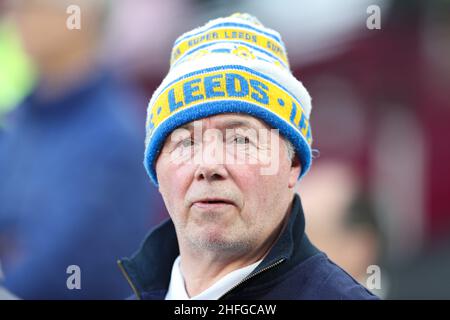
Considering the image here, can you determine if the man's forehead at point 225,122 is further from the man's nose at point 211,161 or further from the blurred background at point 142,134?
the blurred background at point 142,134

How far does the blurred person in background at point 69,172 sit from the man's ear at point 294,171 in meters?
0.73

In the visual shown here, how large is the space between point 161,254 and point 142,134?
0.76 m

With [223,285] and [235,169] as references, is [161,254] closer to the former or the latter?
[223,285]

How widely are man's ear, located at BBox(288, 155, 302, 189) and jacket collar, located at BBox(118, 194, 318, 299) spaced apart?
2.8 inches

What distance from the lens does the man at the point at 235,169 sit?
2137 millimetres

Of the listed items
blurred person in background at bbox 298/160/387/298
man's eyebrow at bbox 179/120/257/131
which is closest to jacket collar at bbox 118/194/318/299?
man's eyebrow at bbox 179/120/257/131

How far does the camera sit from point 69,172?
2877 mm

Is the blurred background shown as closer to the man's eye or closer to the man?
the man

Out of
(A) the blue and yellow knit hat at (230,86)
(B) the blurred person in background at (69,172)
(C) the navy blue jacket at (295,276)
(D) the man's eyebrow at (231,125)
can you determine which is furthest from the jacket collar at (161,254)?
(B) the blurred person in background at (69,172)

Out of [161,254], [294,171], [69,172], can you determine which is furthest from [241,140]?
[69,172]

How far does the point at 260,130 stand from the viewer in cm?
223

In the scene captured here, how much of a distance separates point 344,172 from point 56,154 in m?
1.93

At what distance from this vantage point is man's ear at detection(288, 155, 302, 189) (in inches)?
90.0
